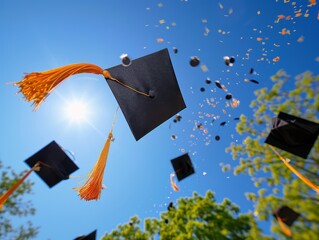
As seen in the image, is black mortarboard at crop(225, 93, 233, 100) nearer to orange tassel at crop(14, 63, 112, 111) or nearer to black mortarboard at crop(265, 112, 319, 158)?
black mortarboard at crop(265, 112, 319, 158)

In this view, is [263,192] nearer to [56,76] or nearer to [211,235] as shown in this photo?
[211,235]

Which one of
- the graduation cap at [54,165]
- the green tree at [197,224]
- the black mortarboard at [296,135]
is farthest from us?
the green tree at [197,224]

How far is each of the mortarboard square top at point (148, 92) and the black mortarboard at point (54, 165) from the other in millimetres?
1179

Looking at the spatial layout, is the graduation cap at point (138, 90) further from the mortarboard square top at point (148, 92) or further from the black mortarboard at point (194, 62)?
the black mortarboard at point (194, 62)

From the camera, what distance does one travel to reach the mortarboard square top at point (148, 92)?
351cm

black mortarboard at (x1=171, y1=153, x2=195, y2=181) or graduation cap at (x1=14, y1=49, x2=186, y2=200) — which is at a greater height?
graduation cap at (x1=14, y1=49, x2=186, y2=200)

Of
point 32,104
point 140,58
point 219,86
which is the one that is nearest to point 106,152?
point 32,104

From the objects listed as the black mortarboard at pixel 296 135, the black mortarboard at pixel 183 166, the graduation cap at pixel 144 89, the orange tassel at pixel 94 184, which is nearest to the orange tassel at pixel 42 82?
the graduation cap at pixel 144 89

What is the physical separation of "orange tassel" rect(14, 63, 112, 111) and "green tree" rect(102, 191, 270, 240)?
27.0ft

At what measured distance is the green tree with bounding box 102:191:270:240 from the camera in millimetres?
9148

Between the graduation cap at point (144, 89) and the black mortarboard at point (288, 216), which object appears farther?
the black mortarboard at point (288, 216)

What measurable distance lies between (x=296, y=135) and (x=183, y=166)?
2138mm

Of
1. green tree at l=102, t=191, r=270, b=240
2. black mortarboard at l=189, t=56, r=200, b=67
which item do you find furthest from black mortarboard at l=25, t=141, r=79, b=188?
green tree at l=102, t=191, r=270, b=240

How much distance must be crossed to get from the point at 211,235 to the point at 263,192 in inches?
110
